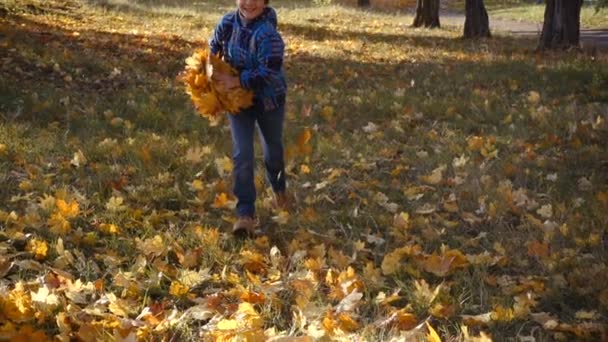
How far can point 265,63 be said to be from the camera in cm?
428

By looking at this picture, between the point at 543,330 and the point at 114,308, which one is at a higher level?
the point at 114,308

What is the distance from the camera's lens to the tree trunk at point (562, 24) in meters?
12.8

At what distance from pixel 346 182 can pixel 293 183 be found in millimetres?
452

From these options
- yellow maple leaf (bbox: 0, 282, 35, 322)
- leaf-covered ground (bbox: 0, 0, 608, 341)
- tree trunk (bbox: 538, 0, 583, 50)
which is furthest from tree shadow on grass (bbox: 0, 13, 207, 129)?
tree trunk (bbox: 538, 0, 583, 50)

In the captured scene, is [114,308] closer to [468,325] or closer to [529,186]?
[468,325]

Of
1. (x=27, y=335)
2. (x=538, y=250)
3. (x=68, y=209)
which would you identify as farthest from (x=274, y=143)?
(x=27, y=335)

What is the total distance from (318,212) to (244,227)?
2.53 feet

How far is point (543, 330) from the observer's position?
3.30 meters

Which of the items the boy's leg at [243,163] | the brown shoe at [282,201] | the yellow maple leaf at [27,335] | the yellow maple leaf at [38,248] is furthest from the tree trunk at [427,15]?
the yellow maple leaf at [27,335]

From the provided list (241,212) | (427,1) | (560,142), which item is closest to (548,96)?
(560,142)

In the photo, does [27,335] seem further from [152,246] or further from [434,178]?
[434,178]

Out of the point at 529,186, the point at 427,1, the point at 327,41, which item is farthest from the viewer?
the point at 427,1

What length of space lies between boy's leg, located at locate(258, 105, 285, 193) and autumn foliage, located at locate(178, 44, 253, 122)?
257mm

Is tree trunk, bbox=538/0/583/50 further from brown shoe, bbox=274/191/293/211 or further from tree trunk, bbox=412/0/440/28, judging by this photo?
brown shoe, bbox=274/191/293/211
